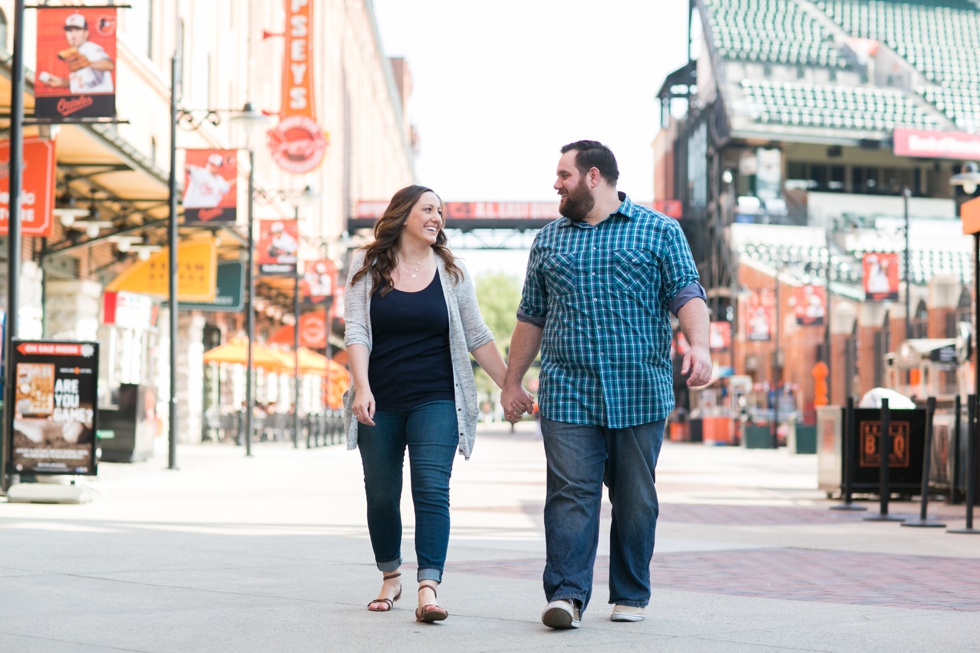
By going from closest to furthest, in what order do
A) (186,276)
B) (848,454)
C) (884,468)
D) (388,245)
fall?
(388,245) → (884,468) → (848,454) → (186,276)

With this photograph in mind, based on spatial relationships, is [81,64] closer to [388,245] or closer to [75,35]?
[75,35]

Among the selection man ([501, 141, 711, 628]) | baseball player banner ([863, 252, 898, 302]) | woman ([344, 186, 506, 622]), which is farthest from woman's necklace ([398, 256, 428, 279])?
baseball player banner ([863, 252, 898, 302])

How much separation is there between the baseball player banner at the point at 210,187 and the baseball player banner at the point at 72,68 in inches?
330

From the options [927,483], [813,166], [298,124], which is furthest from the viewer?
[813,166]

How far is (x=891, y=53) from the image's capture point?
3398 inches

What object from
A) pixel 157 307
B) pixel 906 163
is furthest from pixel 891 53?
pixel 157 307

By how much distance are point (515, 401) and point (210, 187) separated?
58.2 ft

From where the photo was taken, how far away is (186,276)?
2767 centimetres

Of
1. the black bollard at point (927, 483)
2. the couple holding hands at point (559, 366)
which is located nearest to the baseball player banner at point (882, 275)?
the black bollard at point (927, 483)

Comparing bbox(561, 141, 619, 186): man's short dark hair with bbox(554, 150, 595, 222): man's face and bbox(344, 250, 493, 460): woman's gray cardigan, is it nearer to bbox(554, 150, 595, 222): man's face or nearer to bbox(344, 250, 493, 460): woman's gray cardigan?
bbox(554, 150, 595, 222): man's face

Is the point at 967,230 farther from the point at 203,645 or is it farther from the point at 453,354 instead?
the point at 203,645

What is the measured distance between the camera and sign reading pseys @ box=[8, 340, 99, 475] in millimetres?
13617

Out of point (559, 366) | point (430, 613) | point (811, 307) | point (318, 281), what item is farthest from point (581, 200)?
point (811, 307)

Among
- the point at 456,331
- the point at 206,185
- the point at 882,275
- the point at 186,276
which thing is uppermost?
the point at 206,185
